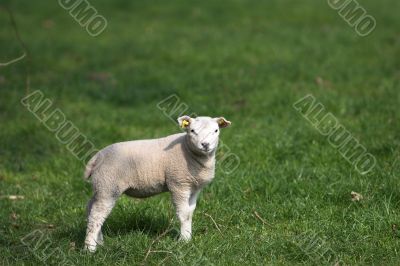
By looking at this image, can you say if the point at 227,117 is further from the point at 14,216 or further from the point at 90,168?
the point at 90,168

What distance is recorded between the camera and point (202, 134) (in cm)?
504

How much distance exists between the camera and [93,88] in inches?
429

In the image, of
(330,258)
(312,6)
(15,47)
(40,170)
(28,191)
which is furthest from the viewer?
(312,6)

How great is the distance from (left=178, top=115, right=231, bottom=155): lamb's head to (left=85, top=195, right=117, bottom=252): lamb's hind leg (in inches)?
32.6

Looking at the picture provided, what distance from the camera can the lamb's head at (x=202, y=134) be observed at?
16.5 ft

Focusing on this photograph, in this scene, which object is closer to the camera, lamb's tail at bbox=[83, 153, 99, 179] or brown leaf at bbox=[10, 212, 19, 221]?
lamb's tail at bbox=[83, 153, 99, 179]

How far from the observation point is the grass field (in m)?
5.45

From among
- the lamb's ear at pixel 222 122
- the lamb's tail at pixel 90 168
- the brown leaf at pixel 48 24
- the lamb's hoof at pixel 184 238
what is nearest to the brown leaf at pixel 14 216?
the lamb's tail at pixel 90 168

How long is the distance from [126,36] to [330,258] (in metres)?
10.2

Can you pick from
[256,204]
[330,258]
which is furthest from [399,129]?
[330,258]

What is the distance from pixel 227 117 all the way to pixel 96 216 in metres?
4.24

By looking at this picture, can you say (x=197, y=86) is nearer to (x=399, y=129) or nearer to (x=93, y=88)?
(x=93, y=88)

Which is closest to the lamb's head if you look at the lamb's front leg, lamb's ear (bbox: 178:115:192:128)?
lamb's ear (bbox: 178:115:192:128)

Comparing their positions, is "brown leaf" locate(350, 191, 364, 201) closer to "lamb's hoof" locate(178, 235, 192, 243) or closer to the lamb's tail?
"lamb's hoof" locate(178, 235, 192, 243)
